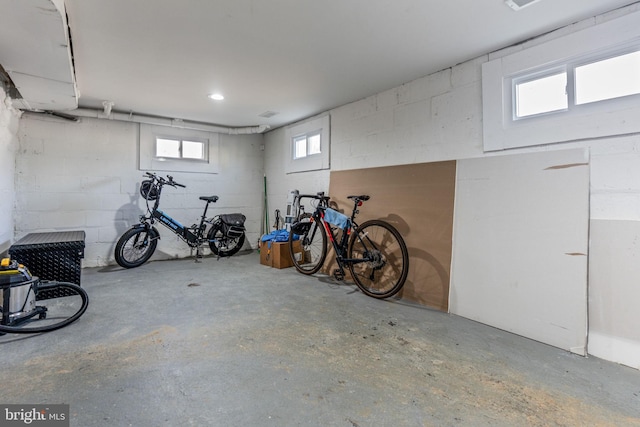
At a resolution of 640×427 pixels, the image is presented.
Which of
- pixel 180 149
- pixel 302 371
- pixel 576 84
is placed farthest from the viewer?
pixel 180 149

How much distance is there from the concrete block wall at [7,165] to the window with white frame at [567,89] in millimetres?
4949

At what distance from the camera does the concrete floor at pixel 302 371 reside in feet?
4.51

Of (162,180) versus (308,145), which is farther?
(308,145)

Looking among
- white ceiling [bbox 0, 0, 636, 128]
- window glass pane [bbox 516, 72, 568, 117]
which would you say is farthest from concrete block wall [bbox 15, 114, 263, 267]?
window glass pane [bbox 516, 72, 568, 117]

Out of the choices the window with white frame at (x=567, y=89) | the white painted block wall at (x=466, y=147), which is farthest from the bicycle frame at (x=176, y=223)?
the window with white frame at (x=567, y=89)

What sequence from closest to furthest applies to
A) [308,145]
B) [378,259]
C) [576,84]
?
[576,84]
[378,259]
[308,145]

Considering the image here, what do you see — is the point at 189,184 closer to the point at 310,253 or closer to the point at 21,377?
the point at 310,253

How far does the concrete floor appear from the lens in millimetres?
1376

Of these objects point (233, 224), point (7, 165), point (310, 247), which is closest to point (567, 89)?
point (310, 247)

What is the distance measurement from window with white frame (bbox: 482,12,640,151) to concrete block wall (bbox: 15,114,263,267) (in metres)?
4.60

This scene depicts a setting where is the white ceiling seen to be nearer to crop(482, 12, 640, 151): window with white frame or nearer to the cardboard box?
crop(482, 12, 640, 151): window with white frame

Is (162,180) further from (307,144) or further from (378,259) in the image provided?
(378,259)

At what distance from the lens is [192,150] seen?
5223 mm

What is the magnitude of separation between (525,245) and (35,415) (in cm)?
316
